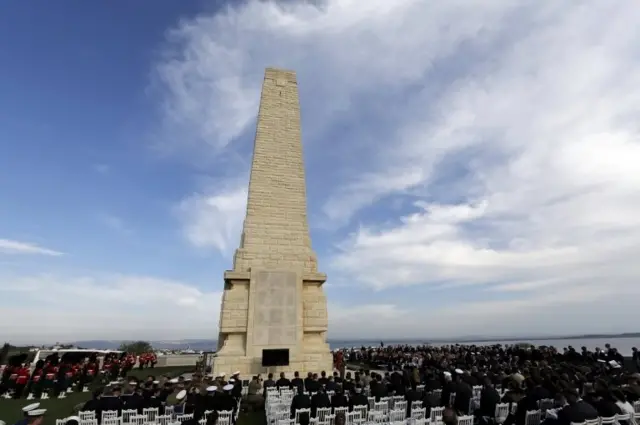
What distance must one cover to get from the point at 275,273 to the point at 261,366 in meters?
3.51

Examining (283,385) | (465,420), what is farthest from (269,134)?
(465,420)

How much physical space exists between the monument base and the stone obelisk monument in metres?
0.03

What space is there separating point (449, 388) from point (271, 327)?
793cm

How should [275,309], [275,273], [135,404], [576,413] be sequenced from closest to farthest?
[576,413]
[135,404]
[275,309]
[275,273]

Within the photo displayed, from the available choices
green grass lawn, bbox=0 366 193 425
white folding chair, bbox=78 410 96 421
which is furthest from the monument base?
white folding chair, bbox=78 410 96 421

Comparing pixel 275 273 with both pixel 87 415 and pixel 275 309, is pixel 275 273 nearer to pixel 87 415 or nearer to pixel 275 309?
pixel 275 309

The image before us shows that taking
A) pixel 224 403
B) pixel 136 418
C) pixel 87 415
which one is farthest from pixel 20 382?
pixel 224 403

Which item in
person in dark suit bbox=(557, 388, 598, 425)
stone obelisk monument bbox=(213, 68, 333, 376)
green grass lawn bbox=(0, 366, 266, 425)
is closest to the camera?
person in dark suit bbox=(557, 388, 598, 425)

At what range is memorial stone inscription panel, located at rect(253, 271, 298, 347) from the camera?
1548cm

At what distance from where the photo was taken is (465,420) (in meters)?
6.56

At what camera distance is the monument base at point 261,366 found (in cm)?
1476

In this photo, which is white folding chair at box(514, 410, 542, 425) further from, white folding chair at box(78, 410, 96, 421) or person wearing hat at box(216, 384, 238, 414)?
white folding chair at box(78, 410, 96, 421)

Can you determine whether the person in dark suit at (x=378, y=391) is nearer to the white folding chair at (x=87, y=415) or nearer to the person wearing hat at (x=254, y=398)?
the person wearing hat at (x=254, y=398)

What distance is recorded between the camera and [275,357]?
50.0 ft
